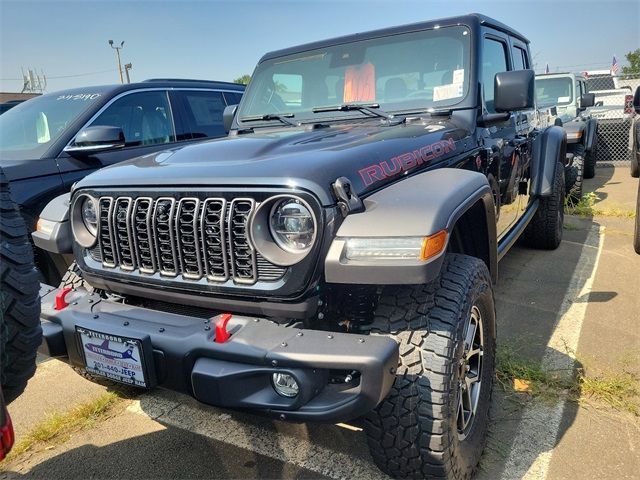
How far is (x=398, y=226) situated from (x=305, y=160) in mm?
466

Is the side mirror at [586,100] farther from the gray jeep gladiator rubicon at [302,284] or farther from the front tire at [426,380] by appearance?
the front tire at [426,380]

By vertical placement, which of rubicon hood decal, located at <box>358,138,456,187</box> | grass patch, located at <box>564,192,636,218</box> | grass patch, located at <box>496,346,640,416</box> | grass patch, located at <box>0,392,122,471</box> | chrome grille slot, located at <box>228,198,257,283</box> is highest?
rubicon hood decal, located at <box>358,138,456,187</box>

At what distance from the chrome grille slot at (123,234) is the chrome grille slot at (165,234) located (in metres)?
0.16

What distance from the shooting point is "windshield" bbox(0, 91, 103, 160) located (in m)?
4.13

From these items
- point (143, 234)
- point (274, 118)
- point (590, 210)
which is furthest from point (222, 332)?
point (590, 210)

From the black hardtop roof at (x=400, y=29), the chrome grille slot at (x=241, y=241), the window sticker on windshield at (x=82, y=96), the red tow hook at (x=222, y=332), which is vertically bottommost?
the red tow hook at (x=222, y=332)

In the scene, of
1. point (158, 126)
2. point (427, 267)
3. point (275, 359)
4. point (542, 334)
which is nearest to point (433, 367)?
point (427, 267)

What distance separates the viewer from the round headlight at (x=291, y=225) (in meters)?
1.84

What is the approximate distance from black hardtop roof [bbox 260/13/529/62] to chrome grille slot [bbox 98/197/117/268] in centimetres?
190

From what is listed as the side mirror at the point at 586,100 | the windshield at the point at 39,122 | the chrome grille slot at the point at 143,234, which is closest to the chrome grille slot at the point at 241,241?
the chrome grille slot at the point at 143,234

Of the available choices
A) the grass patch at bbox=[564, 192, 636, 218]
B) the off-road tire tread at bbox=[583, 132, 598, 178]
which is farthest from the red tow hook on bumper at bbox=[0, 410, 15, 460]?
the off-road tire tread at bbox=[583, 132, 598, 178]

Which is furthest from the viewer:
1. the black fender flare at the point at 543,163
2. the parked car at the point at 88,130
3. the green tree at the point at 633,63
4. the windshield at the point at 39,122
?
the green tree at the point at 633,63

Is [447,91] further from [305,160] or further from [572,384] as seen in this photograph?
[572,384]

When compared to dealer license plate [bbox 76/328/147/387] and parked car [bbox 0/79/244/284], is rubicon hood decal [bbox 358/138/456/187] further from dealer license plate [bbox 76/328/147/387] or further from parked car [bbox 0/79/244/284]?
parked car [bbox 0/79/244/284]
